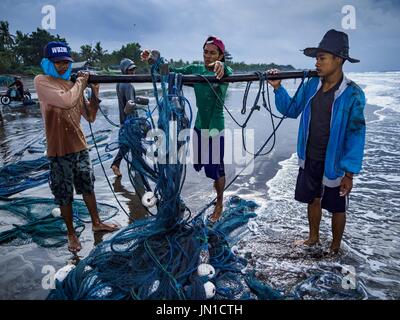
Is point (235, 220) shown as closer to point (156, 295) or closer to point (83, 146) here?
point (156, 295)

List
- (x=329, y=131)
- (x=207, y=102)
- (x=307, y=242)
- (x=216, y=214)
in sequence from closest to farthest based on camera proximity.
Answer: (x=329, y=131) → (x=307, y=242) → (x=207, y=102) → (x=216, y=214)

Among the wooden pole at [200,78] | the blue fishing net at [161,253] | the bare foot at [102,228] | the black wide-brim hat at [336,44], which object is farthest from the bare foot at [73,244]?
the black wide-brim hat at [336,44]

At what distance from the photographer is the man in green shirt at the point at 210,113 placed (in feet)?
11.7

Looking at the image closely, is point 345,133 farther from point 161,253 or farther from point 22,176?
point 22,176

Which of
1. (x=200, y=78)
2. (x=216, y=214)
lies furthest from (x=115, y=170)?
(x=200, y=78)

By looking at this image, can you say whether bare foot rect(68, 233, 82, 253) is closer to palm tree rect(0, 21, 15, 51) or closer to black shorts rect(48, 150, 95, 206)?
black shorts rect(48, 150, 95, 206)

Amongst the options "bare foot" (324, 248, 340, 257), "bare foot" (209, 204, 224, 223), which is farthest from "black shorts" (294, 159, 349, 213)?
"bare foot" (209, 204, 224, 223)

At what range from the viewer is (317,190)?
323 centimetres

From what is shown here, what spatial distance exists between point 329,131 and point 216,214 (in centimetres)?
183

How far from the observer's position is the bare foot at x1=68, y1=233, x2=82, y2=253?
3.37 m

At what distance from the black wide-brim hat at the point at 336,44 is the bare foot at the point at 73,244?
3317mm

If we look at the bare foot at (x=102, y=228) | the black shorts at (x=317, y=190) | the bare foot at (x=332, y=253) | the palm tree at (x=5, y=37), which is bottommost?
the bare foot at (x=332, y=253)

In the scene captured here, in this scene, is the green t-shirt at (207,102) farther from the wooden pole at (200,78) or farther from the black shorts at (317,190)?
the black shorts at (317,190)
